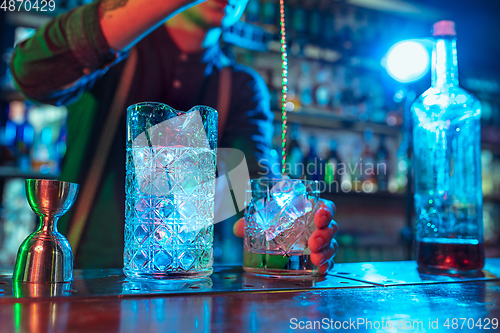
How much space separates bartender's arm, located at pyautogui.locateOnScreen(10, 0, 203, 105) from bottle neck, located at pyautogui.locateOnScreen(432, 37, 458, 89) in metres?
0.54

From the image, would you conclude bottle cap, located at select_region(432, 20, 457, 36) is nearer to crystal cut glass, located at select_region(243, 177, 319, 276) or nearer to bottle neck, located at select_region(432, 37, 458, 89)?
bottle neck, located at select_region(432, 37, 458, 89)

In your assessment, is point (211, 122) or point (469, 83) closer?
point (211, 122)

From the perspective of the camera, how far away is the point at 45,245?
2.01 feet

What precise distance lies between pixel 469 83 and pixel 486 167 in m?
0.73

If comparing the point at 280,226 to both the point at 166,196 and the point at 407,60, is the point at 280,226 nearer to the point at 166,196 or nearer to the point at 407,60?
the point at 166,196

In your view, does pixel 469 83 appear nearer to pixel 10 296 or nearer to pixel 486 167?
pixel 486 167

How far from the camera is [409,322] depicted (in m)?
0.45

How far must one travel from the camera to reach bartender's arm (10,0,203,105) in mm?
913

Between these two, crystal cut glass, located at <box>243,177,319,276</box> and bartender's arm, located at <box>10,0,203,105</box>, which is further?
bartender's arm, located at <box>10,0,203,105</box>

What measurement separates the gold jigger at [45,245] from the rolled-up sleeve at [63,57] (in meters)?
0.43

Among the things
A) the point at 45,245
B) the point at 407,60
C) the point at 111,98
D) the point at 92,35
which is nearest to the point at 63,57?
the point at 92,35

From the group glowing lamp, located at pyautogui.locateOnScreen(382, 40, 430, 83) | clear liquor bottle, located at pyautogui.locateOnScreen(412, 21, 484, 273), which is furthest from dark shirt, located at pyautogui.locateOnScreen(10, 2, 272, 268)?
glowing lamp, located at pyautogui.locateOnScreen(382, 40, 430, 83)

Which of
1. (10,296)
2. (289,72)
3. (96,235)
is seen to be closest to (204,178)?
(10,296)

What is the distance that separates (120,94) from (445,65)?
3.43 feet
